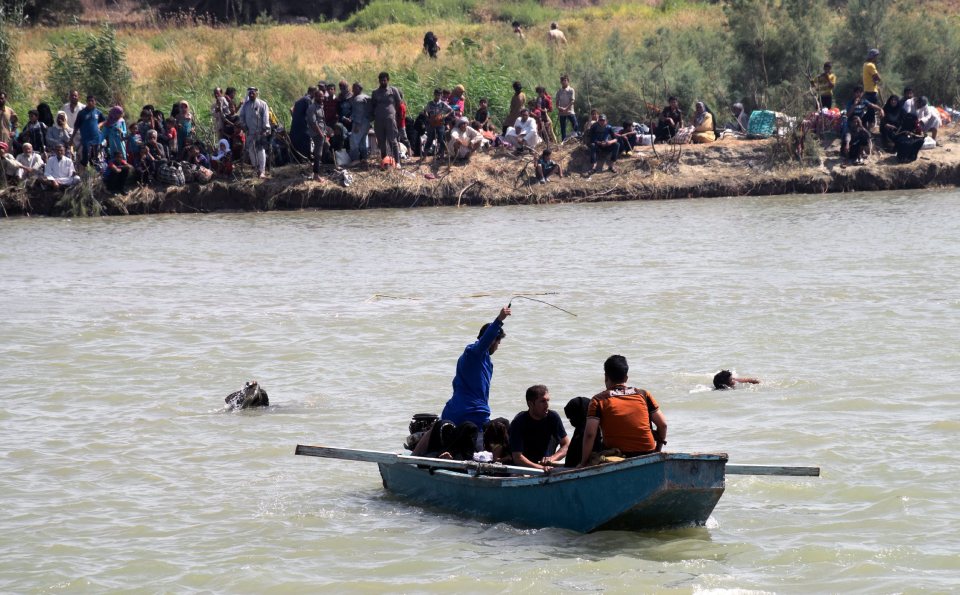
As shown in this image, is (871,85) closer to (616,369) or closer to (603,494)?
(616,369)

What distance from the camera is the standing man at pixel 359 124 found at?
25266mm

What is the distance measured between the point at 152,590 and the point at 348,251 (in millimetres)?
13972

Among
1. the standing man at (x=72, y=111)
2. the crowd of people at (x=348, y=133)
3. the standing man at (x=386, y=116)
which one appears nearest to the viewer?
the standing man at (x=386, y=116)

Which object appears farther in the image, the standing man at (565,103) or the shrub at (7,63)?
the shrub at (7,63)

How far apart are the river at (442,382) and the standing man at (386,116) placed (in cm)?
197

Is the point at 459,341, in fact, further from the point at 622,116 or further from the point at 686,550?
the point at 622,116

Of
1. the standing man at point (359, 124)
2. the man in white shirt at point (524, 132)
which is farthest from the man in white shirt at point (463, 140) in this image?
the standing man at point (359, 124)

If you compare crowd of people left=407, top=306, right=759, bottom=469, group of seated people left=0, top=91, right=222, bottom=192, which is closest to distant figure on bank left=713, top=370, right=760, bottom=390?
crowd of people left=407, top=306, right=759, bottom=469

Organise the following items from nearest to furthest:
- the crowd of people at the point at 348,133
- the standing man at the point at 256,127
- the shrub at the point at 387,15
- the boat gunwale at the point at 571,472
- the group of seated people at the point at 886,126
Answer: the boat gunwale at the point at 571,472 < the standing man at the point at 256,127 < the crowd of people at the point at 348,133 < the group of seated people at the point at 886,126 < the shrub at the point at 387,15

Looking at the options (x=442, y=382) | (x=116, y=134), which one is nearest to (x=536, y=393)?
(x=442, y=382)

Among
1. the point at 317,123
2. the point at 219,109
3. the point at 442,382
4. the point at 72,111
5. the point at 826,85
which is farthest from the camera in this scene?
the point at 826,85

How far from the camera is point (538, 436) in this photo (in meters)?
8.85

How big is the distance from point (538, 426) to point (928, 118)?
816 inches

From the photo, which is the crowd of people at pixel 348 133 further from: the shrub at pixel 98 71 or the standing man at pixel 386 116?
the shrub at pixel 98 71
